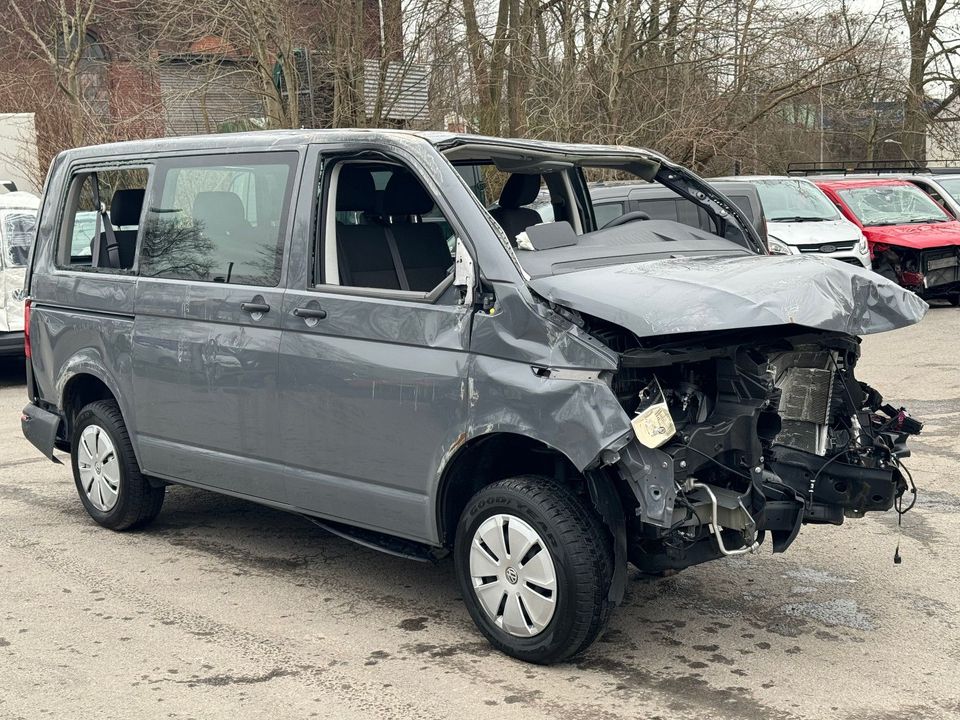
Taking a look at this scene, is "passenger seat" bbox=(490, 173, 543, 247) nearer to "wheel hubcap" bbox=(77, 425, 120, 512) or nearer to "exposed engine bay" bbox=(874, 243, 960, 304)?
"wheel hubcap" bbox=(77, 425, 120, 512)

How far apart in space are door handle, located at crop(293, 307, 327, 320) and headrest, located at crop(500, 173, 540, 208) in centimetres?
117

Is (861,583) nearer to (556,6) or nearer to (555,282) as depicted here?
(555,282)

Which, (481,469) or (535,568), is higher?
(481,469)

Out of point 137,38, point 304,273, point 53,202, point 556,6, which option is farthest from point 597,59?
point 304,273

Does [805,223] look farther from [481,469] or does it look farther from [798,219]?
[481,469]

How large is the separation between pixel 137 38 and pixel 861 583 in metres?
22.0

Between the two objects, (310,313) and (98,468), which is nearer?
(310,313)

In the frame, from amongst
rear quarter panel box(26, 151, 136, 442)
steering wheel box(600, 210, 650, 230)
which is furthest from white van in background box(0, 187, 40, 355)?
steering wheel box(600, 210, 650, 230)

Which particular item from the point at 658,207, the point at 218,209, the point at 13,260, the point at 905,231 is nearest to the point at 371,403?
the point at 218,209

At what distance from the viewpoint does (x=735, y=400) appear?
15.3ft

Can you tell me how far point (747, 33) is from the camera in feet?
63.0

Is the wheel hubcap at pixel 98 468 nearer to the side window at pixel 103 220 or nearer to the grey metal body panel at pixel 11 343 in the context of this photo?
the side window at pixel 103 220

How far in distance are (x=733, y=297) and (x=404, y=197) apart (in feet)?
5.72

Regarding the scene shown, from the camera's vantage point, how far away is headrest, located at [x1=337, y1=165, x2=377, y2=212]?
5.42 metres
